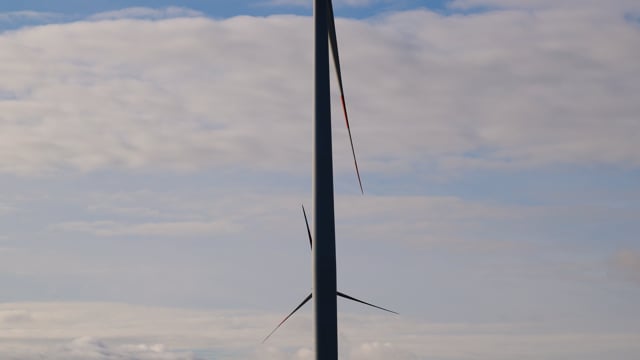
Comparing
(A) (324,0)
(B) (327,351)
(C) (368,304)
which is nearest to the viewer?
(B) (327,351)

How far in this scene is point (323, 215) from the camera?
70.2 m

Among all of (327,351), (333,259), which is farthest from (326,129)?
(327,351)

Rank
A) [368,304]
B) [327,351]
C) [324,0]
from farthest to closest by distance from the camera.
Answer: [324,0]
[368,304]
[327,351]

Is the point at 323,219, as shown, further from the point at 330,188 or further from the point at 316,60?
the point at 316,60

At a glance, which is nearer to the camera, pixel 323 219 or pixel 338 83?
pixel 323 219

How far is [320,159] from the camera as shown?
71375 millimetres

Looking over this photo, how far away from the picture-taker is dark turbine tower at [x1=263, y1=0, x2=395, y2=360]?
6744cm

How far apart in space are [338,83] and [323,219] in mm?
14357

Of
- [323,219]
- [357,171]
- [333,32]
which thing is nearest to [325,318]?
[323,219]

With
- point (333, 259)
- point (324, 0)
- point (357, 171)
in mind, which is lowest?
point (333, 259)

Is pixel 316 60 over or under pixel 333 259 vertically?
over

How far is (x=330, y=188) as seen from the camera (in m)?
70.9

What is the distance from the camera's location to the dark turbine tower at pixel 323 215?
67.4m

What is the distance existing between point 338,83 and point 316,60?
6477mm
